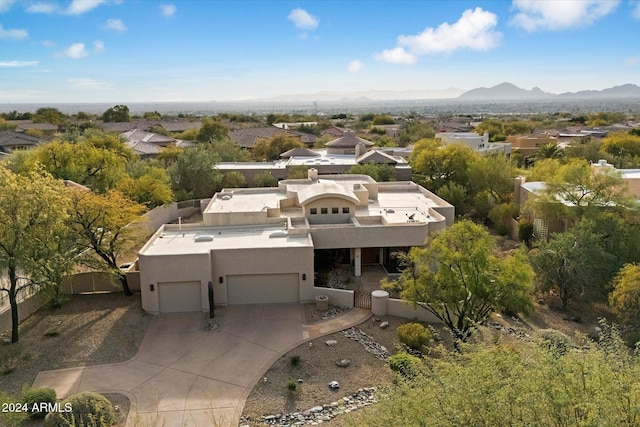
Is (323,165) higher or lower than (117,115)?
lower

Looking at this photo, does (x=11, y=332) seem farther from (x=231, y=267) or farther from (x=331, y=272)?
(x=331, y=272)

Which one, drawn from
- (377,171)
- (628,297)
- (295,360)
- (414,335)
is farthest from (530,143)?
(295,360)

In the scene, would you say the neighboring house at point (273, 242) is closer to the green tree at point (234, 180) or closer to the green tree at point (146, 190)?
the green tree at point (146, 190)

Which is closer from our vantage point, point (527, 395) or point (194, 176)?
point (527, 395)

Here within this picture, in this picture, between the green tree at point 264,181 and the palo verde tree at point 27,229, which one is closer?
the palo verde tree at point 27,229

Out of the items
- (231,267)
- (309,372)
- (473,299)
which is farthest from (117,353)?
(473,299)

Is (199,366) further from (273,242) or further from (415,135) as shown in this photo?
(415,135)

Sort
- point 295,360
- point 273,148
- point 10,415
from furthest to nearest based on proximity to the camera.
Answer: point 273,148
point 295,360
point 10,415

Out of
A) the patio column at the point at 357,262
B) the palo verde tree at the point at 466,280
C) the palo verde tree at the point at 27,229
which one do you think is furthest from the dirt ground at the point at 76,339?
the palo verde tree at the point at 466,280

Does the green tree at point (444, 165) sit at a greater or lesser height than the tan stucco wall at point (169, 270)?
greater
